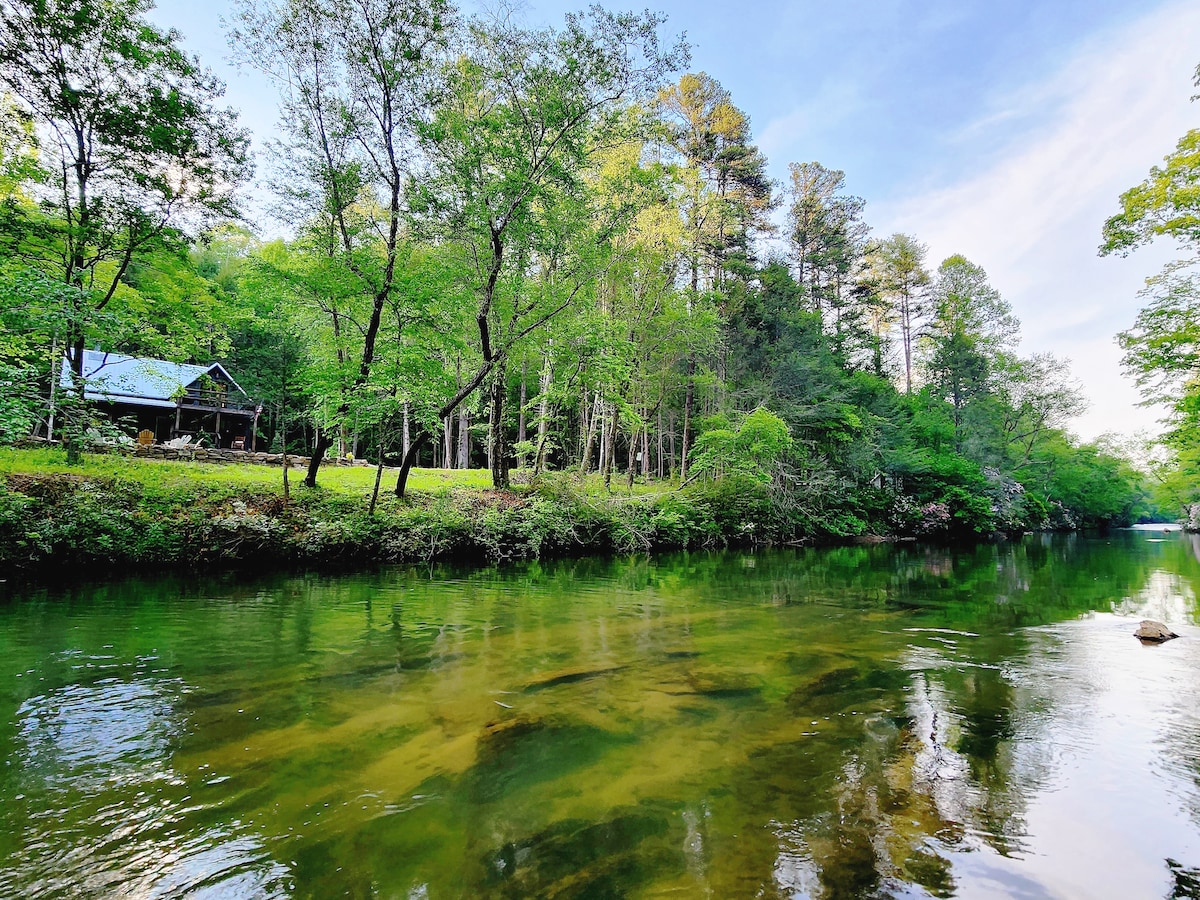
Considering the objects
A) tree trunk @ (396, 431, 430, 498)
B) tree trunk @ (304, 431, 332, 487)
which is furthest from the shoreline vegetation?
tree trunk @ (304, 431, 332, 487)

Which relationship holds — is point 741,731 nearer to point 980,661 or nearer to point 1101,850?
point 1101,850

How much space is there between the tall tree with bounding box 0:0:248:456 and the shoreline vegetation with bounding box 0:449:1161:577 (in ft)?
11.3

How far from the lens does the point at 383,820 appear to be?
299 centimetres

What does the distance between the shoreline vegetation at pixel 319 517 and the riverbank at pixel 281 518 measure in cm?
3

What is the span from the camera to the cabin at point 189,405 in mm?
27395

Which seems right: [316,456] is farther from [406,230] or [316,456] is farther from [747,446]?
[747,446]

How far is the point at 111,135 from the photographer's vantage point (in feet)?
43.1

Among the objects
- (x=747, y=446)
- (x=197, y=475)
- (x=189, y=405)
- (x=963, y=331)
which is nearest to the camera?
(x=197, y=475)

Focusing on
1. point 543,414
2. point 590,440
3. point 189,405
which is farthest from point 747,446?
point 189,405

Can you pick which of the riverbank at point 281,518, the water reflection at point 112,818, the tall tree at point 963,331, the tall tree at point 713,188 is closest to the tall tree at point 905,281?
the tall tree at point 963,331

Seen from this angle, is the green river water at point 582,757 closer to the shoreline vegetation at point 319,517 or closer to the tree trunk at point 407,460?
the shoreline vegetation at point 319,517

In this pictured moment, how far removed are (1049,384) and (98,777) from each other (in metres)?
49.7

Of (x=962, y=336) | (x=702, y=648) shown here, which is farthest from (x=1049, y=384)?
(x=702, y=648)

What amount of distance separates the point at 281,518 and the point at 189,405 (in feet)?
77.0
